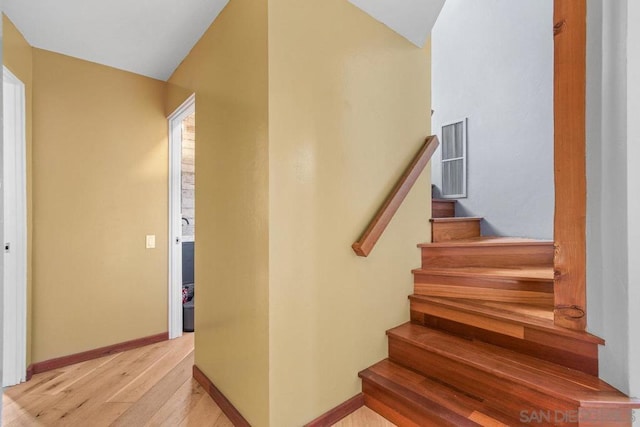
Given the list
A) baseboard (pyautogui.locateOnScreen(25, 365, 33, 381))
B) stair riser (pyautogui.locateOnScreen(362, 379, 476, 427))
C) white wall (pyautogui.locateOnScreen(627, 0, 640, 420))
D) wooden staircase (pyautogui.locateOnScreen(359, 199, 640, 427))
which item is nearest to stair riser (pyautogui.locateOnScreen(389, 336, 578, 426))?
wooden staircase (pyautogui.locateOnScreen(359, 199, 640, 427))

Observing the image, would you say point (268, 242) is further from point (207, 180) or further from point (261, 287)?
point (207, 180)

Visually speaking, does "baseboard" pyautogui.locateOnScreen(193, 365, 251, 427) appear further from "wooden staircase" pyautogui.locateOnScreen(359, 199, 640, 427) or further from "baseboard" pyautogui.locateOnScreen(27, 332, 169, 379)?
"baseboard" pyautogui.locateOnScreen(27, 332, 169, 379)

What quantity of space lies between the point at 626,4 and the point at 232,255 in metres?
2.12

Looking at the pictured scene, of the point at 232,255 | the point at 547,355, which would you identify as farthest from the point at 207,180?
the point at 547,355

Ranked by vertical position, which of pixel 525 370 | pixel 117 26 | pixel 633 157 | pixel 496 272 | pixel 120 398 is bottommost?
pixel 120 398

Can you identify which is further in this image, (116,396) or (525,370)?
(116,396)

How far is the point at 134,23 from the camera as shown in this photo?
2080 mm

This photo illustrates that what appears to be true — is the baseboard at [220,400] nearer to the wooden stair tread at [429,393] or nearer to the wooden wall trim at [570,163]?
the wooden stair tread at [429,393]

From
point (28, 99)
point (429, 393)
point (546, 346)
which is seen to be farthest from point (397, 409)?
point (28, 99)

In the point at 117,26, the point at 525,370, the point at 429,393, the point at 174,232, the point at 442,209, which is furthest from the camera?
the point at 442,209

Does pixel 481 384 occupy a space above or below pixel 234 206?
below

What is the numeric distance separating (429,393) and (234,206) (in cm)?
142

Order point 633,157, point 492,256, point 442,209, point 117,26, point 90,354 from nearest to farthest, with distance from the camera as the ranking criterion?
point 633,157 → point 117,26 → point 492,256 → point 90,354 → point 442,209

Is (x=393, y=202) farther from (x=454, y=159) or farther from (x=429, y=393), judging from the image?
(x=454, y=159)
